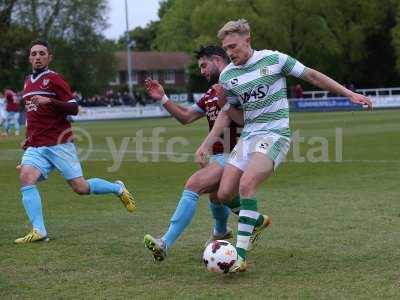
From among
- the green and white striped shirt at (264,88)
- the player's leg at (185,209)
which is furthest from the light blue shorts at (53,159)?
the green and white striped shirt at (264,88)

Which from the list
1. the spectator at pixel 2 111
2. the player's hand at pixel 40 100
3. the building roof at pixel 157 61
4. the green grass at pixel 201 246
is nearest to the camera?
the green grass at pixel 201 246

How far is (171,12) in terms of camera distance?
93812 millimetres

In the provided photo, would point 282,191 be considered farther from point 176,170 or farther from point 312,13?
point 312,13

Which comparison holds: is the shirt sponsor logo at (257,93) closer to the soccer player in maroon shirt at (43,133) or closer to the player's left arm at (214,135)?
the player's left arm at (214,135)

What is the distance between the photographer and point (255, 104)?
7027 millimetres

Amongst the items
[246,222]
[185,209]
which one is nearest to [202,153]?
[185,209]

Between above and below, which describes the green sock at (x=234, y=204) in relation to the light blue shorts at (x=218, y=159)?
below

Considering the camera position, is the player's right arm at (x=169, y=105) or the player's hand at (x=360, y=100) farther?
the player's right arm at (x=169, y=105)

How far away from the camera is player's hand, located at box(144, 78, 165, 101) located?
7.81m

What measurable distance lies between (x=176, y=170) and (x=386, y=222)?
318 inches

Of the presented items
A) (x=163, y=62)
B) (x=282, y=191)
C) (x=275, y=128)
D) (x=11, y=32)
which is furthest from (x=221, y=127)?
(x=163, y=62)

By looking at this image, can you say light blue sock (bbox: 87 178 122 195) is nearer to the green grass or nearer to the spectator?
the green grass

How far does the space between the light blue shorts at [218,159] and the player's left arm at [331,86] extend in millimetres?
1176

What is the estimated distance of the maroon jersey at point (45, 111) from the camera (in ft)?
29.2
